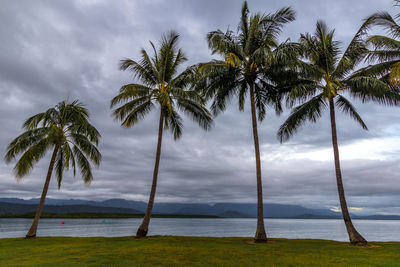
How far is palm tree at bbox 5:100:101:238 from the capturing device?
19.9 meters

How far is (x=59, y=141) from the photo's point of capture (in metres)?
20.7

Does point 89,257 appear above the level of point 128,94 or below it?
below

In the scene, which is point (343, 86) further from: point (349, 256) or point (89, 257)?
point (89, 257)

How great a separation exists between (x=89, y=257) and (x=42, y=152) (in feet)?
41.8

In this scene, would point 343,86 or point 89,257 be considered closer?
point 89,257

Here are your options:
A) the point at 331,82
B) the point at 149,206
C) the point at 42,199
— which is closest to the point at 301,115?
the point at 331,82

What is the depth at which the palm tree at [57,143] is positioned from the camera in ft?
65.2

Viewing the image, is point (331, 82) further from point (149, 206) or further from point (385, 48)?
point (149, 206)

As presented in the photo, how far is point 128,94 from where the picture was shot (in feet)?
64.9

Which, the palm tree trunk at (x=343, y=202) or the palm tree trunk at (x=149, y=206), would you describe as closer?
the palm tree trunk at (x=343, y=202)

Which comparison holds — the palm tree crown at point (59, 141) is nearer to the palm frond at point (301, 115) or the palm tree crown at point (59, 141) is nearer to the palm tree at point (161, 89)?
the palm tree at point (161, 89)

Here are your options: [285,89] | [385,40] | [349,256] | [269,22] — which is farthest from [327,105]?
[349,256]

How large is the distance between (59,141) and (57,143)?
12.3 inches

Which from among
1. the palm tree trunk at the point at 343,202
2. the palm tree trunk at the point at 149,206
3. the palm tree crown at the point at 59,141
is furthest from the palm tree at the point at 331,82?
the palm tree crown at the point at 59,141
